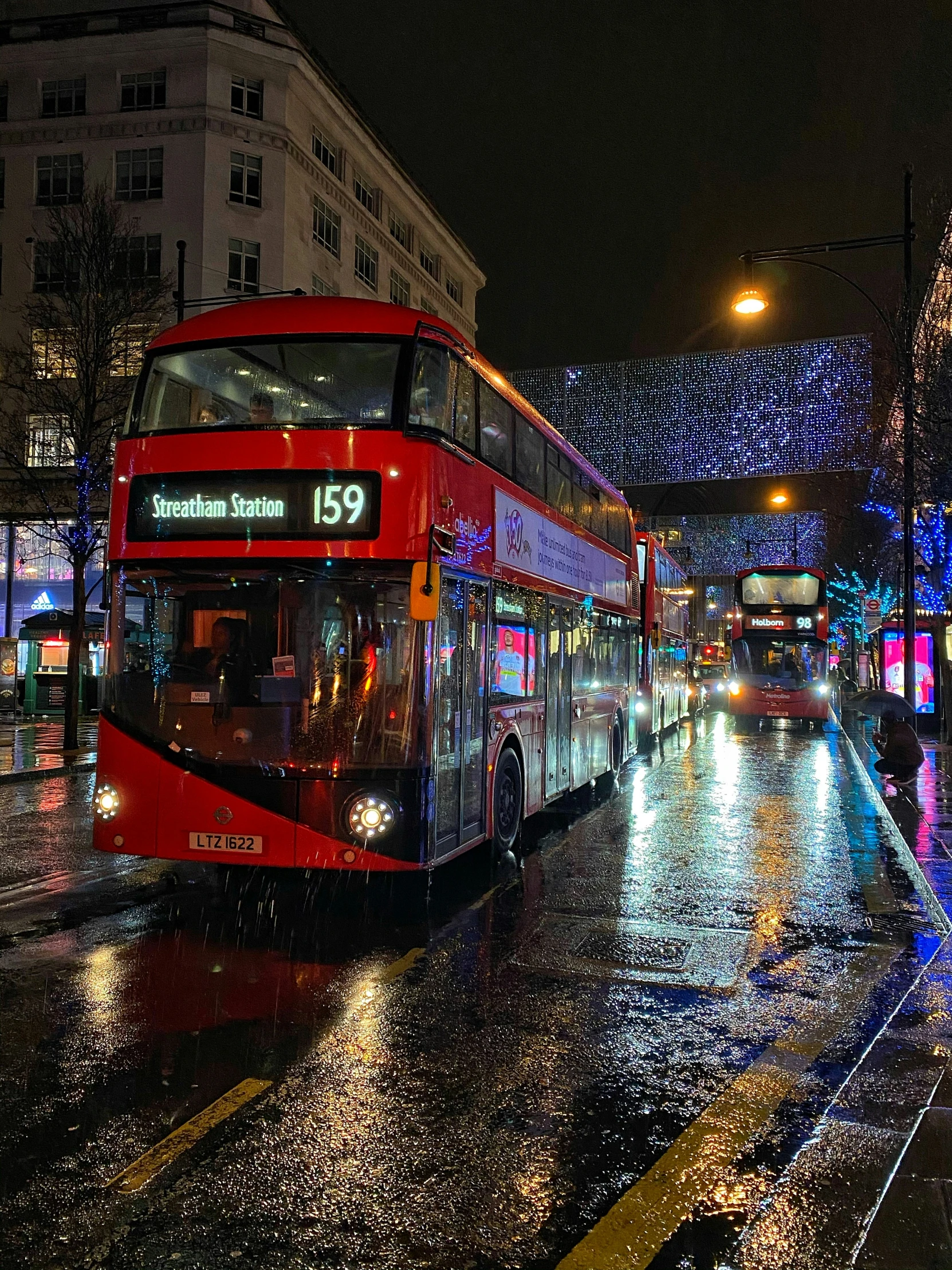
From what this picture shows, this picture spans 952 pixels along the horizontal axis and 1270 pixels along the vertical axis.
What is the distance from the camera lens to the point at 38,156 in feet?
119

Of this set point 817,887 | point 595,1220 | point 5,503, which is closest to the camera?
point 595,1220

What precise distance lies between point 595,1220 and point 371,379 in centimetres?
557

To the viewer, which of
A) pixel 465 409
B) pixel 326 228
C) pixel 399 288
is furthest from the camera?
pixel 399 288

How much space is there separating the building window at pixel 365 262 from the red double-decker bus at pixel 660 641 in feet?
64.8

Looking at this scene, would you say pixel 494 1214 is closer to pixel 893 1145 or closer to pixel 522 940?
pixel 893 1145

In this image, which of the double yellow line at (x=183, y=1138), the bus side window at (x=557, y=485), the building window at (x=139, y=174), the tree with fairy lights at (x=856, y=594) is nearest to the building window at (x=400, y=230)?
the building window at (x=139, y=174)

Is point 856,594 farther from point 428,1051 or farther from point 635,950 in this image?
point 428,1051

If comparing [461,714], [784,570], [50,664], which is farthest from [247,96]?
[461,714]

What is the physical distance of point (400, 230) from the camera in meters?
46.8

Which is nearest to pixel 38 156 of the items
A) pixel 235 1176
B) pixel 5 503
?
pixel 5 503

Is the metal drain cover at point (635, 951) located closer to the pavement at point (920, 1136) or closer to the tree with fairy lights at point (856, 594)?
the pavement at point (920, 1136)

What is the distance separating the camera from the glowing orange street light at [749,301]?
49.8ft

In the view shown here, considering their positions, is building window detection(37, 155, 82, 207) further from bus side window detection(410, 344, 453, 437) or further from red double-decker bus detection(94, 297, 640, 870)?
bus side window detection(410, 344, 453, 437)

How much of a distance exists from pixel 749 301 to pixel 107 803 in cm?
1217
